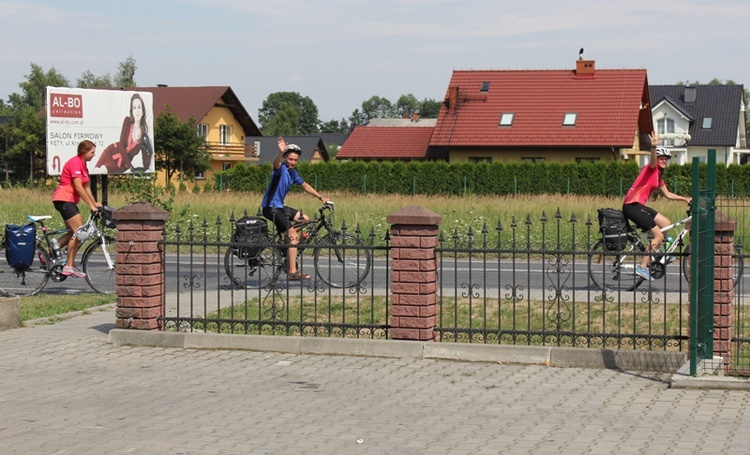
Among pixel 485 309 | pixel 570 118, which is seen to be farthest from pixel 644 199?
pixel 570 118

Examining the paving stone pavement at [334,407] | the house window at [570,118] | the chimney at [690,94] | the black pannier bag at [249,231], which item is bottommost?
the paving stone pavement at [334,407]

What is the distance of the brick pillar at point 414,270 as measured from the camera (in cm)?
990

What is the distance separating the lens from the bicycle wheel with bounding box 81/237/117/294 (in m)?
13.8

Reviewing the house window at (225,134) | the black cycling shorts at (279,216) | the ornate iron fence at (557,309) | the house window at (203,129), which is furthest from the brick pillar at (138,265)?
the house window at (225,134)

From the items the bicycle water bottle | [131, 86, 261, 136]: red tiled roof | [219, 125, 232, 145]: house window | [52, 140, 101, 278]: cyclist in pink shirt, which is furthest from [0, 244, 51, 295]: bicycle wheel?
[219, 125, 232, 145]: house window

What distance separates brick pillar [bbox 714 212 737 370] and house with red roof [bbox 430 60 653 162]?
158 feet

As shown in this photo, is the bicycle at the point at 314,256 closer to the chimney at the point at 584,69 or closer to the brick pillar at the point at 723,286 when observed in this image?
the brick pillar at the point at 723,286

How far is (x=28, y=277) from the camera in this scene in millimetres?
13938

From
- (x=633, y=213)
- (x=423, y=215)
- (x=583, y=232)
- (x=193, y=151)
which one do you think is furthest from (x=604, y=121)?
(x=423, y=215)

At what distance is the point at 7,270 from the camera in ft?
47.2

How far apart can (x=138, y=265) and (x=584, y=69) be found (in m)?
53.4

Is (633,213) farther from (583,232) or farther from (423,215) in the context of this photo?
(583,232)

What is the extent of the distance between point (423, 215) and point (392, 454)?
3.48 metres

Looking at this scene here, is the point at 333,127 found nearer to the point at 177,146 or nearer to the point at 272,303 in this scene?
the point at 177,146
